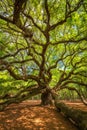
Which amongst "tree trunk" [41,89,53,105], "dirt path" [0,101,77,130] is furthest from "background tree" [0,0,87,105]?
"dirt path" [0,101,77,130]

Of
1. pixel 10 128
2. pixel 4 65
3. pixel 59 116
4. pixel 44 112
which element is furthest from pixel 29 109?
pixel 4 65

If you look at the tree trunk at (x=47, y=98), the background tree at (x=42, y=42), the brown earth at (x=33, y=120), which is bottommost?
the brown earth at (x=33, y=120)

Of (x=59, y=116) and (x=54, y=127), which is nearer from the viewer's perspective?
(x=54, y=127)

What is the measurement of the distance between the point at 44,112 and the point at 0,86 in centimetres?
748

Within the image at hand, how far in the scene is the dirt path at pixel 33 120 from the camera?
9.31 meters

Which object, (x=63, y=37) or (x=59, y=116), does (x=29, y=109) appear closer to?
(x=59, y=116)

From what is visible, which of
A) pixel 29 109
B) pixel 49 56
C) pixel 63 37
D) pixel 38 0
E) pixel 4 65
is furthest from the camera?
pixel 49 56

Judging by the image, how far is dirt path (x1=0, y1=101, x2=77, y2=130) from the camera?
30.6ft

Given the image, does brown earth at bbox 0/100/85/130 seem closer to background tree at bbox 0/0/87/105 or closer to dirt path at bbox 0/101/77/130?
dirt path at bbox 0/101/77/130

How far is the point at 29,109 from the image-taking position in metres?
12.2

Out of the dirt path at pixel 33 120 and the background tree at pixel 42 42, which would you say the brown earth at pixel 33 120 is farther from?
the background tree at pixel 42 42

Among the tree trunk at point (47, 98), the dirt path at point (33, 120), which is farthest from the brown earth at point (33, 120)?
the tree trunk at point (47, 98)

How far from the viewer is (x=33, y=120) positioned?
Answer: 33.6 ft

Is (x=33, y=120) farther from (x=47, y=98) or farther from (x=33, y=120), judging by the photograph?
(x=47, y=98)
